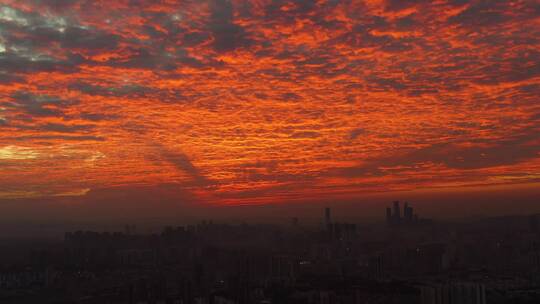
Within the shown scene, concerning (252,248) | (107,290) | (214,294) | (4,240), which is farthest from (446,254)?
(4,240)

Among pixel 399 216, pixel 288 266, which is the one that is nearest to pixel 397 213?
pixel 399 216

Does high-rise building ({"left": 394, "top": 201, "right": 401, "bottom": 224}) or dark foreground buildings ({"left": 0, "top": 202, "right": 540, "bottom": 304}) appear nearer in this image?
dark foreground buildings ({"left": 0, "top": 202, "right": 540, "bottom": 304})

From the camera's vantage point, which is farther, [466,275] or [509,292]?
[466,275]

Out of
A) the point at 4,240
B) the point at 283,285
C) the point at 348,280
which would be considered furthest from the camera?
the point at 4,240

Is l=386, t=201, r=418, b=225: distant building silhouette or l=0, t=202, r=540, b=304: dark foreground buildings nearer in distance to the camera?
l=0, t=202, r=540, b=304: dark foreground buildings

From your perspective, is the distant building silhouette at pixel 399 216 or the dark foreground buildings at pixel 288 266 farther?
the distant building silhouette at pixel 399 216

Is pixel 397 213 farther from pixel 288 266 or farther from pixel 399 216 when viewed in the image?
pixel 288 266

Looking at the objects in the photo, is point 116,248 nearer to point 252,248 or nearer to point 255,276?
point 252,248

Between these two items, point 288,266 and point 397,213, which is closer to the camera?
point 288,266
